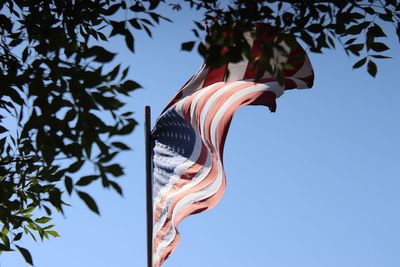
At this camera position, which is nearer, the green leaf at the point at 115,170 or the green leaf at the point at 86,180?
the green leaf at the point at 115,170

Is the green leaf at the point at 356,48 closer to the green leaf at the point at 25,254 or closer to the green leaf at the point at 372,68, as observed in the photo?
the green leaf at the point at 372,68

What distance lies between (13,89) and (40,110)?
1.19m

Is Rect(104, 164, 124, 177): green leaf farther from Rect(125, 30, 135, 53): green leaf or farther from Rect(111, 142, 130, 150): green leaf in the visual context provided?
Rect(125, 30, 135, 53): green leaf

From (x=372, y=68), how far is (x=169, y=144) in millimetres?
3769

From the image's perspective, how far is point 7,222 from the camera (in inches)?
321

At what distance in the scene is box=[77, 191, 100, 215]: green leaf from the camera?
5280 mm

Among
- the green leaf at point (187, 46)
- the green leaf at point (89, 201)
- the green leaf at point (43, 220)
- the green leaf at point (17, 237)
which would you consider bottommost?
the green leaf at point (17, 237)

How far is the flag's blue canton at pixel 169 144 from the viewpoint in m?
10.2

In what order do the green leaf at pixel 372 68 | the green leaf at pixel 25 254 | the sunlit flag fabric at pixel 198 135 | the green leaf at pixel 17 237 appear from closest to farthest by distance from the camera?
1. the green leaf at pixel 25 254
2. the green leaf at pixel 372 68
3. the green leaf at pixel 17 237
4. the sunlit flag fabric at pixel 198 135

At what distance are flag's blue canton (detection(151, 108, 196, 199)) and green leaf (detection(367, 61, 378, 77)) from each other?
9.94 feet

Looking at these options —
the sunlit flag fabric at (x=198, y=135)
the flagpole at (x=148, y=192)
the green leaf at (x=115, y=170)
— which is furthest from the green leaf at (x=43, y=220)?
the green leaf at (x=115, y=170)

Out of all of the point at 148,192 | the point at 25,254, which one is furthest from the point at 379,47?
the point at 25,254

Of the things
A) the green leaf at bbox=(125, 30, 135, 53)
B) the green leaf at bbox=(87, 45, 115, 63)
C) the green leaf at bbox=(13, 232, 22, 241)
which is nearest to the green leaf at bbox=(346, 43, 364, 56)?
the green leaf at bbox=(125, 30, 135, 53)

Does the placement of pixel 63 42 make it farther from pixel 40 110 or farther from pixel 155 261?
pixel 155 261
